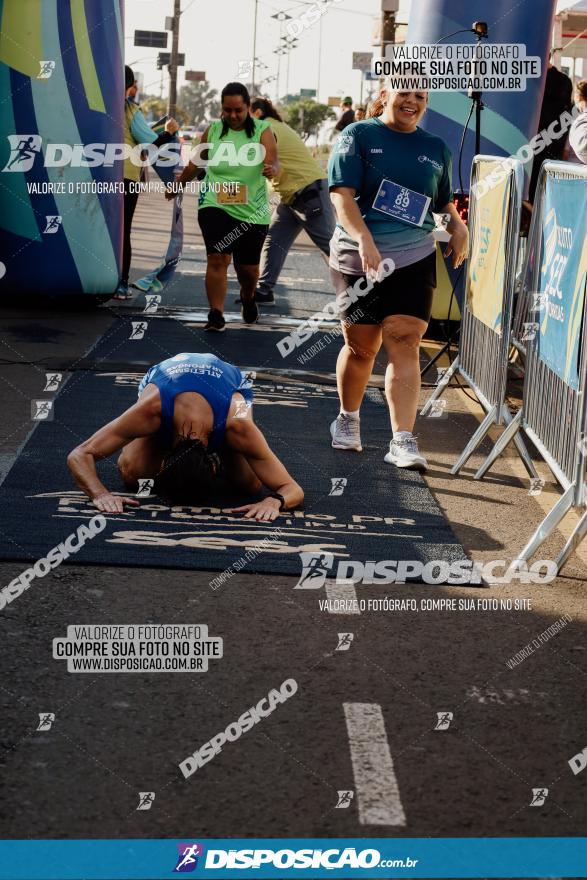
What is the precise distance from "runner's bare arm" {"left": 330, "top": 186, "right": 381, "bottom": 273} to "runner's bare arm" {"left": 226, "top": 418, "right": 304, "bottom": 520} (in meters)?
1.32

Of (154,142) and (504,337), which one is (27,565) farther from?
(154,142)

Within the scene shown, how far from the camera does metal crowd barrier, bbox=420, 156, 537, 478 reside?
6.86m

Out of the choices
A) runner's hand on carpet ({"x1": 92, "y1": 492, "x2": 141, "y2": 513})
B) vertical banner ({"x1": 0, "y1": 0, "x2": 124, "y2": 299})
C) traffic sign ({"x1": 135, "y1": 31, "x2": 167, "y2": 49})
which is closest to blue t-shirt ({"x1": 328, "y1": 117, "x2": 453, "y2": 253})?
runner's hand on carpet ({"x1": 92, "y1": 492, "x2": 141, "y2": 513})

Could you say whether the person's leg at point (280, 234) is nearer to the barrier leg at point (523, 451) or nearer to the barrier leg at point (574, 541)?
the barrier leg at point (523, 451)

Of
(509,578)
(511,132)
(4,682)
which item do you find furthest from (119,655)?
(511,132)

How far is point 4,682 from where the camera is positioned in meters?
4.06

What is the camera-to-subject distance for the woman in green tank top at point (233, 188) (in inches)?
437

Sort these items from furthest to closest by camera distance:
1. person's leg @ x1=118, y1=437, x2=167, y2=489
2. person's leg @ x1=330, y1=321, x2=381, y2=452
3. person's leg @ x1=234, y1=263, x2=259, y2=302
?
1. person's leg @ x1=234, y1=263, x2=259, y2=302
2. person's leg @ x1=330, y1=321, x2=381, y2=452
3. person's leg @ x1=118, y1=437, x2=167, y2=489

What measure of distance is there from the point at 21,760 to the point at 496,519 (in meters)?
3.28

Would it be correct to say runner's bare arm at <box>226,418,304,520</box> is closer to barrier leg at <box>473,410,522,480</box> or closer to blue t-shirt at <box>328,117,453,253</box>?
barrier leg at <box>473,410,522,480</box>

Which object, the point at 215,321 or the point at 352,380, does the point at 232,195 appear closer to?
the point at 215,321

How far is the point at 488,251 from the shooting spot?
24.4 ft

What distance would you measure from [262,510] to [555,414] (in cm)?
135

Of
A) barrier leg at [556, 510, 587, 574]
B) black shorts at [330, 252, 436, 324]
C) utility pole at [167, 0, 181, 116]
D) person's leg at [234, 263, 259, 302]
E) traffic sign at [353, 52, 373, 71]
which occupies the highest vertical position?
black shorts at [330, 252, 436, 324]
